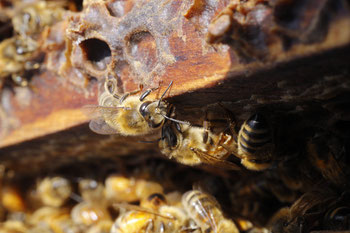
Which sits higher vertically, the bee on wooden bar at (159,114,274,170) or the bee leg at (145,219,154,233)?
the bee on wooden bar at (159,114,274,170)

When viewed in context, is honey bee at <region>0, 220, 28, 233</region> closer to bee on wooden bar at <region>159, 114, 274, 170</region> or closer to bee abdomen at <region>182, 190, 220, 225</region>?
bee abdomen at <region>182, 190, 220, 225</region>

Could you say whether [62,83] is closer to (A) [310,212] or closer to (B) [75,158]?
(B) [75,158]

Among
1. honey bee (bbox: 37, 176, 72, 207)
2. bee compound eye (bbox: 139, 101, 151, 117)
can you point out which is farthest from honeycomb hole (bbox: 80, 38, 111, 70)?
honey bee (bbox: 37, 176, 72, 207)

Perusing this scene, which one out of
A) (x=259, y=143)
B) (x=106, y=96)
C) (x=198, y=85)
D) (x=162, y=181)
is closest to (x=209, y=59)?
(x=198, y=85)

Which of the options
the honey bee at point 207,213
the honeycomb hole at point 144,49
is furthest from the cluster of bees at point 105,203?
the honeycomb hole at point 144,49

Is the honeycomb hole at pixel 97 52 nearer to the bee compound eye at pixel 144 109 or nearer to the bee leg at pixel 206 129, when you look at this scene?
the bee compound eye at pixel 144 109

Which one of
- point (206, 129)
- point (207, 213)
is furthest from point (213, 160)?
point (207, 213)
